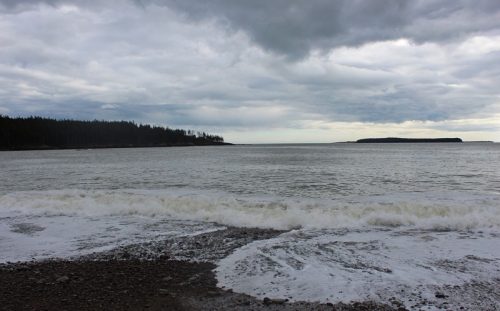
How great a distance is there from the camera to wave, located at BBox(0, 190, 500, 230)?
11820 millimetres

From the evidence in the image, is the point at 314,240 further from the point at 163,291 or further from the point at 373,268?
the point at 163,291

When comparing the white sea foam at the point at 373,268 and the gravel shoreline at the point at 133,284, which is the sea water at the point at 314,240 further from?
the gravel shoreline at the point at 133,284

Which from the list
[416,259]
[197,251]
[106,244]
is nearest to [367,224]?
[416,259]

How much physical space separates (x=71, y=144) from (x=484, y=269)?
613 ft

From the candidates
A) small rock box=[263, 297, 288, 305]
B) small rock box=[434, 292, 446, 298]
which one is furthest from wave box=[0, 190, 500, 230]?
small rock box=[263, 297, 288, 305]

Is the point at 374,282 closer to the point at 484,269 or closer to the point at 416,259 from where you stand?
the point at 416,259

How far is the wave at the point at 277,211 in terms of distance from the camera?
11.8 meters

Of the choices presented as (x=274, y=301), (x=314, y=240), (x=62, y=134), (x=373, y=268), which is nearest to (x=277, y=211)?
(x=314, y=240)

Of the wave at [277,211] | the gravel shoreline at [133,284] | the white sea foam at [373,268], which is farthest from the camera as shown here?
the wave at [277,211]

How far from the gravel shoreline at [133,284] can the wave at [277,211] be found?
380 cm

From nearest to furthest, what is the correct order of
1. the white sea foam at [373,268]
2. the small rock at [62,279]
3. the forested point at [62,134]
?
the white sea foam at [373,268] → the small rock at [62,279] → the forested point at [62,134]

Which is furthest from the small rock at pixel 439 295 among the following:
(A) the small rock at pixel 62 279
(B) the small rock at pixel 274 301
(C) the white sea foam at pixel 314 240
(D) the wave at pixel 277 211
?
(A) the small rock at pixel 62 279

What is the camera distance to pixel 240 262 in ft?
25.8

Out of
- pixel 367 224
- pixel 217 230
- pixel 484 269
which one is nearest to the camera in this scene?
pixel 484 269
